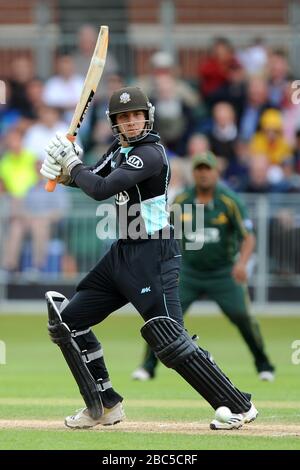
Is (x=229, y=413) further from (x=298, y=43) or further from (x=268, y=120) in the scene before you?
(x=298, y=43)

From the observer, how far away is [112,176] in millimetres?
8258

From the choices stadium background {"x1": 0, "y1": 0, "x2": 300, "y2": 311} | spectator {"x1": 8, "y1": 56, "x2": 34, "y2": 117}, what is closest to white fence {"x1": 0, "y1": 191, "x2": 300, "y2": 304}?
stadium background {"x1": 0, "y1": 0, "x2": 300, "y2": 311}

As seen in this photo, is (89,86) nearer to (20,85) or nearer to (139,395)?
(139,395)

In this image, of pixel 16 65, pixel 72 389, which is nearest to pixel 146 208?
pixel 72 389

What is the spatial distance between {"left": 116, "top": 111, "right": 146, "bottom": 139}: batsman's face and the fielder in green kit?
4102 millimetres

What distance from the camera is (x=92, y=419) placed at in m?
8.79

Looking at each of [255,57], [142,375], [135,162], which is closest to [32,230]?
[255,57]

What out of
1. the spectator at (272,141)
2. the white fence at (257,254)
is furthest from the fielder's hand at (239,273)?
the spectator at (272,141)

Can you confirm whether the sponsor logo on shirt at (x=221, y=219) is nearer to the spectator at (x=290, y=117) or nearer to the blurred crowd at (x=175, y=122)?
the blurred crowd at (x=175, y=122)

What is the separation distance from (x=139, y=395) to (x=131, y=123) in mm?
3546

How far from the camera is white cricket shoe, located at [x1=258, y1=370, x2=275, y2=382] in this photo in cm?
1244

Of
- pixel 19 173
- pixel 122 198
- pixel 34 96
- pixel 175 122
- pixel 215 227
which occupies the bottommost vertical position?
pixel 19 173

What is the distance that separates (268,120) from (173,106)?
1.60 metres

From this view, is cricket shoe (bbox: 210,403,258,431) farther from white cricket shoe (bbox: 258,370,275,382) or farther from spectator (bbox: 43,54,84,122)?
spectator (bbox: 43,54,84,122)
